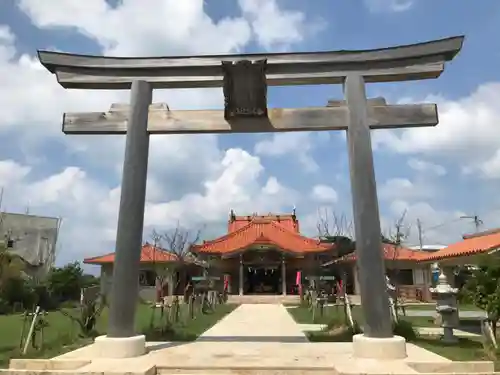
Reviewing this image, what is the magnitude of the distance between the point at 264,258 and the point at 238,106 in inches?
807

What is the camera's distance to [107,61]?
7039mm

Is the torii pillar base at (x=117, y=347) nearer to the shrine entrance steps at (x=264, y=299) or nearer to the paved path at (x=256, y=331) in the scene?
the paved path at (x=256, y=331)

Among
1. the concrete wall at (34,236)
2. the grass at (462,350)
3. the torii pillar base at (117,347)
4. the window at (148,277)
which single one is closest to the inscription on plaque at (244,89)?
the torii pillar base at (117,347)

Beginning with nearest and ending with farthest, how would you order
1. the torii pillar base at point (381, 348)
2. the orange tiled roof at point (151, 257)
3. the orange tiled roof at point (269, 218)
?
the torii pillar base at point (381, 348) < the orange tiled roof at point (151, 257) < the orange tiled roof at point (269, 218)

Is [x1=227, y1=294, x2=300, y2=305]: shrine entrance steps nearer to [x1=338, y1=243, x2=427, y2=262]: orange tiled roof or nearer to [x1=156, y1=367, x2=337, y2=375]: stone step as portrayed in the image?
[x1=338, y1=243, x2=427, y2=262]: orange tiled roof

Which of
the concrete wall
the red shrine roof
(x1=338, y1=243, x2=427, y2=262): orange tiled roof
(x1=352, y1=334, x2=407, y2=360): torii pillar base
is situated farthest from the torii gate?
the concrete wall

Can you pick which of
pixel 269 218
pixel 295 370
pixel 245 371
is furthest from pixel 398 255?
pixel 245 371

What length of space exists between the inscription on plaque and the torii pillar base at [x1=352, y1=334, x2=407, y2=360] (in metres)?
3.68

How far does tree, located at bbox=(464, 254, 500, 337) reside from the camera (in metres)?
7.90

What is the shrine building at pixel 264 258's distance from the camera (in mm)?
26016

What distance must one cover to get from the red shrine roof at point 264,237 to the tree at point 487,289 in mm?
17015

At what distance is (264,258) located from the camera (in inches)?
1044

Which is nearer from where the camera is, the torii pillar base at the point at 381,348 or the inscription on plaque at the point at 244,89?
the torii pillar base at the point at 381,348

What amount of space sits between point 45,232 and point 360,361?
32.0m
